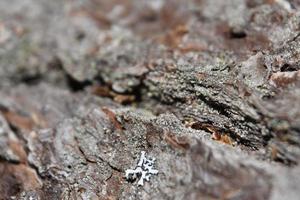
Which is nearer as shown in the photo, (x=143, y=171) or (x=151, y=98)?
(x=143, y=171)

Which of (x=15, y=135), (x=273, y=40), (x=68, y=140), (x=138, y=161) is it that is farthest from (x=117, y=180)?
(x=273, y=40)

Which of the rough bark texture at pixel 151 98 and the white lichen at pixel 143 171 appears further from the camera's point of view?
the white lichen at pixel 143 171

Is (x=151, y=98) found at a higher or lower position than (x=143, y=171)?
higher

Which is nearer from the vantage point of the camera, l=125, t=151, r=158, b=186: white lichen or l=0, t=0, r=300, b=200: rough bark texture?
l=0, t=0, r=300, b=200: rough bark texture
